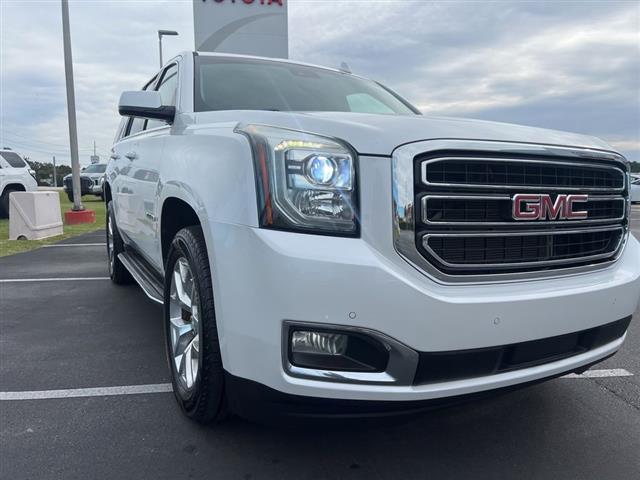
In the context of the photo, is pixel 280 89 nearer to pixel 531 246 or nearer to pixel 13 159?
pixel 531 246

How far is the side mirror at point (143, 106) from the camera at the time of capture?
2.95 m

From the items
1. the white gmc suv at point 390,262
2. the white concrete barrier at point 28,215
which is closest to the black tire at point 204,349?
the white gmc suv at point 390,262

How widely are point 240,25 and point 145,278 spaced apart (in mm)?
11673

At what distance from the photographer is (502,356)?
2020 mm

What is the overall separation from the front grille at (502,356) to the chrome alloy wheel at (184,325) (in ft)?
3.53

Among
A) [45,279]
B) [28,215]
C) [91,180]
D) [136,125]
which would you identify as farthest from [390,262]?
[91,180]

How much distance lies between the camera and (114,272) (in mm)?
5746

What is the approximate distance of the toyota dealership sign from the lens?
1370 centimetres

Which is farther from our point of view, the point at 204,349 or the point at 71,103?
the point at 71,103

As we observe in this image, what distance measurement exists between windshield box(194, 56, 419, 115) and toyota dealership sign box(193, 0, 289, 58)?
10566 mm

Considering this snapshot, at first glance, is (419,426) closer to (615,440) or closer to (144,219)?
(615,440)

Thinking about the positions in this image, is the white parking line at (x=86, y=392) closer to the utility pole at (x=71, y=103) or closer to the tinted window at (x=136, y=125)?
the tinted window at (x=136, y=125)

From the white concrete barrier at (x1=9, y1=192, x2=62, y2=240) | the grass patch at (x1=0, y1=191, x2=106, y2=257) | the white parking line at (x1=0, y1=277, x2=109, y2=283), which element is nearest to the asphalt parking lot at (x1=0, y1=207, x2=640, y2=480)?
the white parking line at (x1=0, y1=277, x2=109, y2=283)

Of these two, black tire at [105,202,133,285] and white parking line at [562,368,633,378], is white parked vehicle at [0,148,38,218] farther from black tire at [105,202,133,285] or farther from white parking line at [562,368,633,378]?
white parking line at [562,368,633,378]
